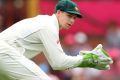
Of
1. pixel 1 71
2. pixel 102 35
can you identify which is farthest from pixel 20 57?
pixel 102 35

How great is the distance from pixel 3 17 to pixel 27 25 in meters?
8.74

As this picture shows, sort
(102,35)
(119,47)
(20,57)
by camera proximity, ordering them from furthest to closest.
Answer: (102,35) < (119,47) < (20,57)

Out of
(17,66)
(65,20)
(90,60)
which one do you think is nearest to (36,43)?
(17,66)

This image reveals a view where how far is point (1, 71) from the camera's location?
1051cm

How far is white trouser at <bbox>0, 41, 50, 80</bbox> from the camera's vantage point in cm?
1041

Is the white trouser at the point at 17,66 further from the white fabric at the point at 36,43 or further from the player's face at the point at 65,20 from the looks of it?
the player's face at the point at 65,20

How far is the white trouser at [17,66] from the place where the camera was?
10.4 m

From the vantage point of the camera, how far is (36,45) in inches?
419

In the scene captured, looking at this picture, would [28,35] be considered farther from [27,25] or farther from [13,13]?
[13,13]

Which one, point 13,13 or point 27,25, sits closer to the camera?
point 27,25

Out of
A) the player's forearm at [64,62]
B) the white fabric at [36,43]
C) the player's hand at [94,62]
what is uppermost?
the white fabric at [36,43]

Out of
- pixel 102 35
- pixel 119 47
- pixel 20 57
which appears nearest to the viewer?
pixel 20 57

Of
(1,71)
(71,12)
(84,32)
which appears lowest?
(84,32)

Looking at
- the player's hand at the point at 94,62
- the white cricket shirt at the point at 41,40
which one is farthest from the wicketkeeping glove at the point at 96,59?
the white cricket shirt at the point at 41,40
